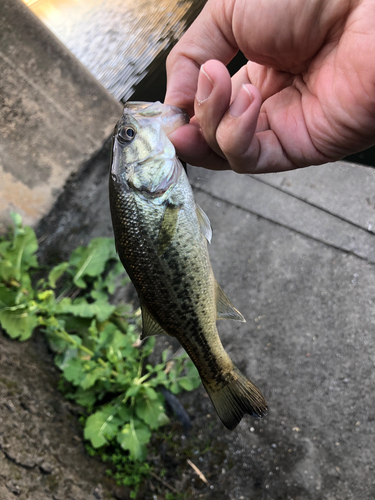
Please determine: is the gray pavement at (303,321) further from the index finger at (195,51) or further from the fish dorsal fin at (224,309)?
the index finger at (195,51)

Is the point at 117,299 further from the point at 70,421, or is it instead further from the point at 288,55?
the point at 288,55

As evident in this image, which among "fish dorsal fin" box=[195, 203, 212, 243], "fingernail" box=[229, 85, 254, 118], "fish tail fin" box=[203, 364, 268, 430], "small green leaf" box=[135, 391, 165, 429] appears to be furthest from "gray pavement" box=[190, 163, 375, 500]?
"fingernail" box=[229, 85, 254, 118]

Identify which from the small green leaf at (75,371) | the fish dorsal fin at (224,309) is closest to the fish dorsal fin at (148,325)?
the fish dorsal fin at (224,309)

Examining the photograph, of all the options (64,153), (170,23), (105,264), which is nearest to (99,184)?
(64,153)

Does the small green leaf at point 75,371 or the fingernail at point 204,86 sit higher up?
the fingernail at point 204,86

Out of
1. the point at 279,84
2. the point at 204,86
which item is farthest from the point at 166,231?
the point at 279,84

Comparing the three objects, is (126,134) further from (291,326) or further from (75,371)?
(291,326)
